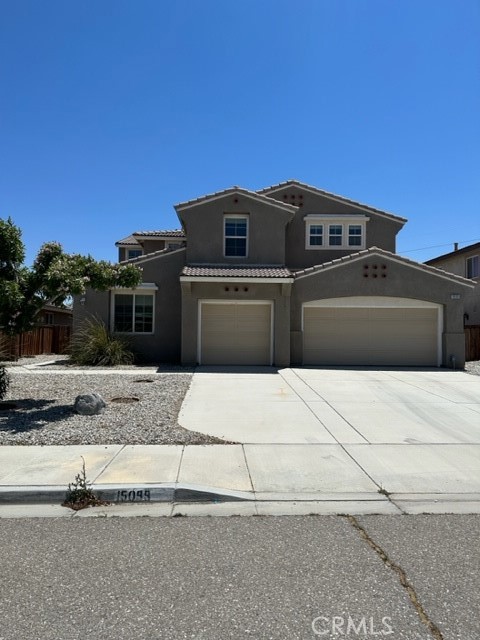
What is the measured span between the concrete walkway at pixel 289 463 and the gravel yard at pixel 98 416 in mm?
394

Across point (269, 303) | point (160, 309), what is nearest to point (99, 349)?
point (160, 309)

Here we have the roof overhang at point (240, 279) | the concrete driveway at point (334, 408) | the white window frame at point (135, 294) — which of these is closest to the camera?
the concrete driveway at point (334, 408)

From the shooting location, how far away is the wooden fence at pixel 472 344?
23.0 metres

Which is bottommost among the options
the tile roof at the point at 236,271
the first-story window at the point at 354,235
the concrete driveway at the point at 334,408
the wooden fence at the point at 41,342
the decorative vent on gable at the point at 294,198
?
the concrete driveway at the point at 334,408

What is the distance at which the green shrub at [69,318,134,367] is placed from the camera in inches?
716

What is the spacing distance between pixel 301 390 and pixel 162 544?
8960 mm

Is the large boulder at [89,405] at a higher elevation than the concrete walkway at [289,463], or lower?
higher

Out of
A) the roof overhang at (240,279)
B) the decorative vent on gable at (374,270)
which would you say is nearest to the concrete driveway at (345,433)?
the roof overhang at (240,279)

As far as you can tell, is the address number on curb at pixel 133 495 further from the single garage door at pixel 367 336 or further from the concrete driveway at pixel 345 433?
the single garage door at pixel 367 336

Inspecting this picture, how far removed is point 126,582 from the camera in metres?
3.76

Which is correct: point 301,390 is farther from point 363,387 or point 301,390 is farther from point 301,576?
point 301,576

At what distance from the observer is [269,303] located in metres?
18.7

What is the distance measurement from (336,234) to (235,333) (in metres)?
7.22

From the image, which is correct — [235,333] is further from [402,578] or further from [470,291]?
[470,291]
